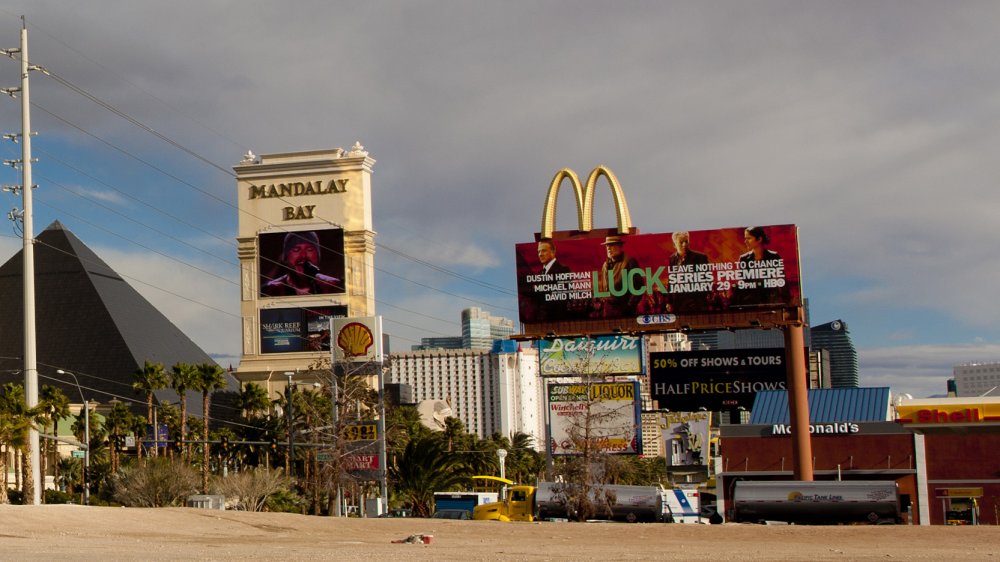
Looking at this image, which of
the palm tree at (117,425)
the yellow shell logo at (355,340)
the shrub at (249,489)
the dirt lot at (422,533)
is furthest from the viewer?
the palm tree at (117,425)

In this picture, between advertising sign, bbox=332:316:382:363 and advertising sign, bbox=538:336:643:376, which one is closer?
advertising sign, bbox=332:316:382:363

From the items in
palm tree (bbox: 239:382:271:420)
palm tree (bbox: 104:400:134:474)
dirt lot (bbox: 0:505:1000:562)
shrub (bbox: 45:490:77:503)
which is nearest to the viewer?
dirt lot (bbox: 0:505:1000:562)

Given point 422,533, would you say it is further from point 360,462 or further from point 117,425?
point 117,425

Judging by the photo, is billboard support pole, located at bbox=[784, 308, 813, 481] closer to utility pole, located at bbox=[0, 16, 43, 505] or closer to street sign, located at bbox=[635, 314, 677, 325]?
street sign, located at bbox=[635, 314, 677, 325]

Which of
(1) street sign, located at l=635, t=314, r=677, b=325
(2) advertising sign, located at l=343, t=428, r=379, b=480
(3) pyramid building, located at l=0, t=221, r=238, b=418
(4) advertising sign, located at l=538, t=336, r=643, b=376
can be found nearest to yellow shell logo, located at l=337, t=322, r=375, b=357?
(2) advertising sign, located at l=343, t=428, r=379, b=480

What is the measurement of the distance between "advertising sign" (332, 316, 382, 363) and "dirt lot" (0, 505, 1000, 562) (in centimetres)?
2769

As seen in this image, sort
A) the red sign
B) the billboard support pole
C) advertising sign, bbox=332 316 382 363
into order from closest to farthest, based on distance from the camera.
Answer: the billboard support pole < the red sign < advertising sign, bbox=332 316 382 363

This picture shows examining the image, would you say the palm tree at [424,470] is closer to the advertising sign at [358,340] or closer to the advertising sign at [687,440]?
the advertising sign at [358,340]

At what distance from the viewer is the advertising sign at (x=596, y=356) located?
72250mm

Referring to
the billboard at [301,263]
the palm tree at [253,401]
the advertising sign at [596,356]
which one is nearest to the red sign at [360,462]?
the advertising sign at [596,356]

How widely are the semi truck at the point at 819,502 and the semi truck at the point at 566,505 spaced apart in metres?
3.25

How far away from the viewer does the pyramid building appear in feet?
454

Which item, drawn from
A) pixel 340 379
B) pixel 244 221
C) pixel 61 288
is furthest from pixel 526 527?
pixel 61 288

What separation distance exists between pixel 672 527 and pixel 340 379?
33.5 metres
